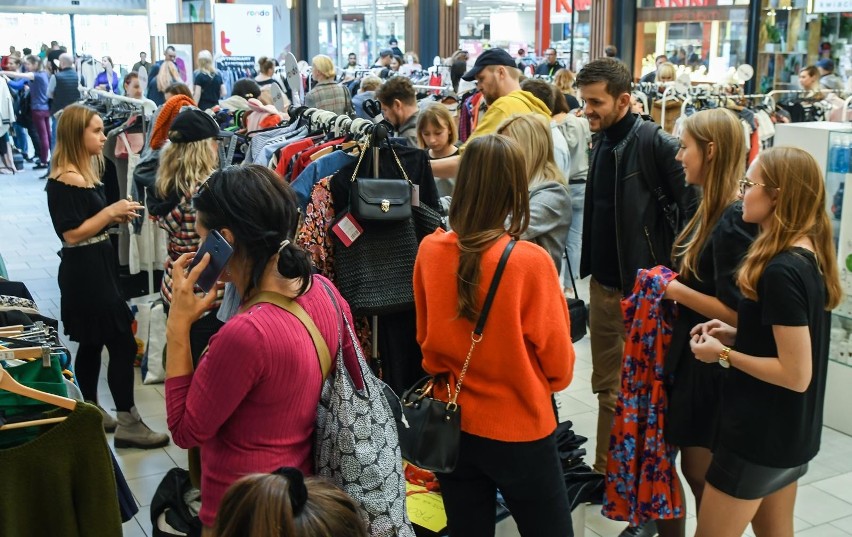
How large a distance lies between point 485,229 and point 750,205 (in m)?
0.73

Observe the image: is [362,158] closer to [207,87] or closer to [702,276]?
[702,276]

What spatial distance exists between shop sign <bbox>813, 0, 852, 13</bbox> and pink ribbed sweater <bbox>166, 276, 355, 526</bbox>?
437 inches

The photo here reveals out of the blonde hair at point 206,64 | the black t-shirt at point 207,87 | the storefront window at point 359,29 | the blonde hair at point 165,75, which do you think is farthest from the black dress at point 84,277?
the storefront window at point 359,29

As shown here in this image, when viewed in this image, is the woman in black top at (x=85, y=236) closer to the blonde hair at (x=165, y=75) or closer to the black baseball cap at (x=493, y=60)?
the black baseball cap at (x=493, y=60)

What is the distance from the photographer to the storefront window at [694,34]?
13.9 metres

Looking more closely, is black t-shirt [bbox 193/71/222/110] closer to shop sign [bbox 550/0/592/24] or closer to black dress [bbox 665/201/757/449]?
Result: shop sign [bbox 550/0/592/24]

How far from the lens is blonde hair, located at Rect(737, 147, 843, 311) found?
2340 millimetres

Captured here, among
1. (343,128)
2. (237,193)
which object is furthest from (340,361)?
(343,128)

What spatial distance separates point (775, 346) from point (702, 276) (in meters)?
0.47

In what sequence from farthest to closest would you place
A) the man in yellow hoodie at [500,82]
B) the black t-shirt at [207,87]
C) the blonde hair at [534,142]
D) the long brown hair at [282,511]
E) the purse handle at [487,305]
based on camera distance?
the black t-shirt at [207,87]
the man in yellow hoodie at [500,82]
the blonde hair at [534,142]
the purse handle at [487,305]
the long brown hair at [282,511]

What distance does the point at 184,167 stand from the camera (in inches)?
157

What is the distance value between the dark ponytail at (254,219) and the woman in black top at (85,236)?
6.68 feet

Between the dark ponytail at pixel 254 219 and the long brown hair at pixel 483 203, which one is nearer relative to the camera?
the dark ponytail at pixel 254 219

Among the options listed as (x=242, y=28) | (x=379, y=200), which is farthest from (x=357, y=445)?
(x=242, y=28)
